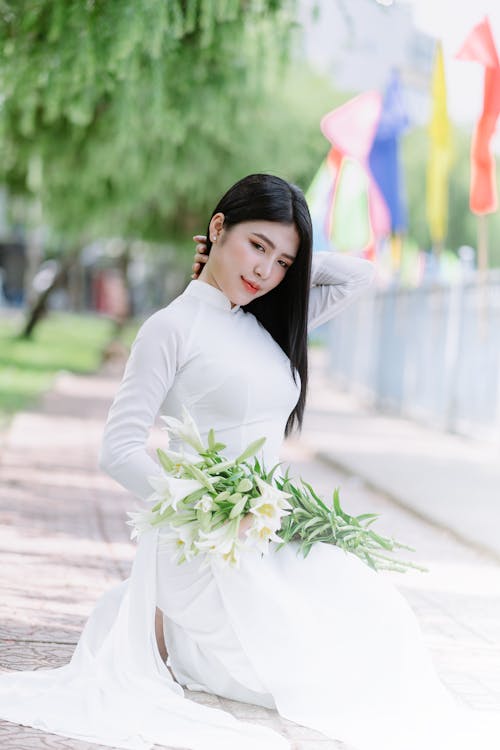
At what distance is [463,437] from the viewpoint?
18.0m

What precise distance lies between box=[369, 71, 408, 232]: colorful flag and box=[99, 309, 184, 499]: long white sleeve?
16922 millimetres

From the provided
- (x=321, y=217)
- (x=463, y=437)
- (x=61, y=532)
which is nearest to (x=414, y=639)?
(x=61, y=532)

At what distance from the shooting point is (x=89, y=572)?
720 centimetres

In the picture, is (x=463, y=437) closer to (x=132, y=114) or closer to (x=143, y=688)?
(x=132, y=114)

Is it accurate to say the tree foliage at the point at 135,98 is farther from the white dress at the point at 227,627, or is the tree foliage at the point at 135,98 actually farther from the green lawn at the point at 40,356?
the white dress at the point at 227,627

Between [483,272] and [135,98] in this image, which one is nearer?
[135,98]

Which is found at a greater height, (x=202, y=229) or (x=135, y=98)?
(x=135, y=98)

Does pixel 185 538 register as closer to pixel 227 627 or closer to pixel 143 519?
pixel 143 519

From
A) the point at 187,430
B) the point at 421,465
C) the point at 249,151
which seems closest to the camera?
the point at 187,430

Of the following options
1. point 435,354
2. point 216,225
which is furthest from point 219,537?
point 435,354

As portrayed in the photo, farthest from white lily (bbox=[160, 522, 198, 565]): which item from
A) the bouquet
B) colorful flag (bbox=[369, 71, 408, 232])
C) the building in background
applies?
colorful flag (bbox=[369, 71, 408, 232])

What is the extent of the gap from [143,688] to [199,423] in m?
0.90

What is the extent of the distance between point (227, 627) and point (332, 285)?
1390mm

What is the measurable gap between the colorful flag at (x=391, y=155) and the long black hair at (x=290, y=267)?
652 inches
